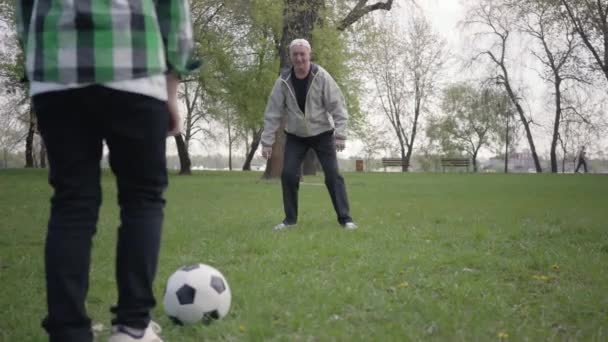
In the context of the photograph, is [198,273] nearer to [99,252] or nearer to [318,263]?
[318,263]

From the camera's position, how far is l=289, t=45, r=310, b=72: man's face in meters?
6.93

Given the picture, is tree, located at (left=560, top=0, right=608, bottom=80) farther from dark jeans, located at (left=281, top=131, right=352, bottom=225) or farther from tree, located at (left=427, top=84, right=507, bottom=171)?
tree, located at (left=427, top=84, right=507, bottom=171)

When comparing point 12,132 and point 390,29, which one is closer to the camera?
point 390,29

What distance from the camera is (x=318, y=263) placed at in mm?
4887

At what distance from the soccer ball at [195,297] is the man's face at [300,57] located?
4.21m

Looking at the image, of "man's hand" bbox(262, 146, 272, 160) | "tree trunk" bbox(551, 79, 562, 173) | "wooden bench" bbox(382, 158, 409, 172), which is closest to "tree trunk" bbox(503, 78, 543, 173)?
"tree trunk" bbox(551, 79, 562, 173)

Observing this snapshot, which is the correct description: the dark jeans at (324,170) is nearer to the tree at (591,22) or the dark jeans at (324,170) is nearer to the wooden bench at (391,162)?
the tree at (591,22)

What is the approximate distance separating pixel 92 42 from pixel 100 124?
0.30m

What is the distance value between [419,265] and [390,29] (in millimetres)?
24221

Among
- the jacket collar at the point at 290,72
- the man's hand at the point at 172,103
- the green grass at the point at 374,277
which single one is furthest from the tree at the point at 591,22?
the man's hand at the point at 172,103

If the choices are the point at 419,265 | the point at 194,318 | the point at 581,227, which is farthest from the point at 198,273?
the point at 581,227

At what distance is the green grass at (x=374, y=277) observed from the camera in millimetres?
3084

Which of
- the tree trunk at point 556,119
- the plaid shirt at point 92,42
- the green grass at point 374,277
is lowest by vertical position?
the green grass at point 374,277

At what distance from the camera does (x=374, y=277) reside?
4418mm
